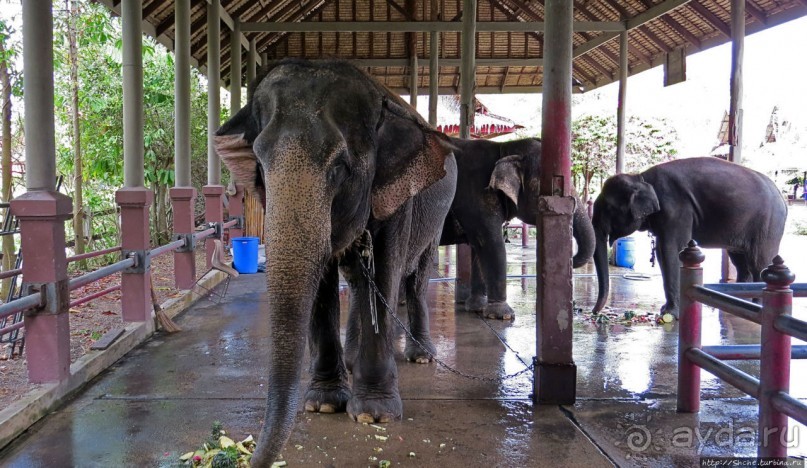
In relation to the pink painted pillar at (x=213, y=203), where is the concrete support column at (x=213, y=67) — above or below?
above

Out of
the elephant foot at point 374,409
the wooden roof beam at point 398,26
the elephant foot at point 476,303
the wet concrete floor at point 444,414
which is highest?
the wooden roof beam at point 398,26

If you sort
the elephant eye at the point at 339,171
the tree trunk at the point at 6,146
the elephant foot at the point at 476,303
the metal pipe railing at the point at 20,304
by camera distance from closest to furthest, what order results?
the elephant eye at the point at 339,171, the metal pipe railing at the point at 20,304, the elephant foot at the point at 476,303, the tree trunk at the point at 6,146

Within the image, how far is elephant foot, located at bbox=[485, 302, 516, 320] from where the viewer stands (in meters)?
7.04

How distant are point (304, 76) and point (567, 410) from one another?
8.40ft

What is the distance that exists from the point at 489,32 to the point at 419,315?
11455 millimetres

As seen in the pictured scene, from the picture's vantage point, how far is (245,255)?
10211mm

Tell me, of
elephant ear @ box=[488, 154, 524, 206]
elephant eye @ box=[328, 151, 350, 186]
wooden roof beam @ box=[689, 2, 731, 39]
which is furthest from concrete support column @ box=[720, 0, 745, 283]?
elephant eye @ box=[328, 151, 350, 186]

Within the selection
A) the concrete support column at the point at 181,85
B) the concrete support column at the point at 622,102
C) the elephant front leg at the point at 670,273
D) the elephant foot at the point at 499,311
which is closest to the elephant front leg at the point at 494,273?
the elephant foot at the point at 499,311

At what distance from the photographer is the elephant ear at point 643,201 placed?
7.11 meters

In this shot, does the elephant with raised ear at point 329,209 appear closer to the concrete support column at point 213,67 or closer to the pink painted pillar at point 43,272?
the pink painted pillar at point 43,272

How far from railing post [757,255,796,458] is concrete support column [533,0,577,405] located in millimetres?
1475

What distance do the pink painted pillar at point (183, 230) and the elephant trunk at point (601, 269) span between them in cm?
476

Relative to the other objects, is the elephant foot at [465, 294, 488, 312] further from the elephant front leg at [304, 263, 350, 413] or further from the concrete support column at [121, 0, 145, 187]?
the concrete support column at [121, 0, 145, 187]

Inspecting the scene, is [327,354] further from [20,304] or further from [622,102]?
[622,102]
